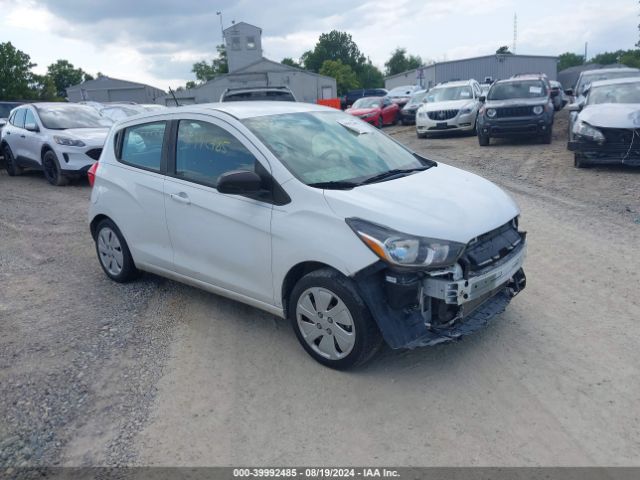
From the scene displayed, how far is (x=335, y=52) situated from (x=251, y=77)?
53.3 meters

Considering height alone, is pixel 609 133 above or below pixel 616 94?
below

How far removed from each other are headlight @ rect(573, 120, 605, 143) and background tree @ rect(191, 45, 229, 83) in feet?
248

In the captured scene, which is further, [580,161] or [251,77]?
[251,77]

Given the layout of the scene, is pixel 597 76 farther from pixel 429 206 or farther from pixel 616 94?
pixel 429 206

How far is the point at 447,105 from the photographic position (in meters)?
17.1

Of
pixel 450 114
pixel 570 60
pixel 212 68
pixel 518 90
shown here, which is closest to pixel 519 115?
pixel 518 90

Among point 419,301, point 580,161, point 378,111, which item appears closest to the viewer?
point 419,301

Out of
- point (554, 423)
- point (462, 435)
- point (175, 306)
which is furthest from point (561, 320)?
point (175, 306)

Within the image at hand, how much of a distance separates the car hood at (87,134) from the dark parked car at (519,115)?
940cm

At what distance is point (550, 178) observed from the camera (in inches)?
389

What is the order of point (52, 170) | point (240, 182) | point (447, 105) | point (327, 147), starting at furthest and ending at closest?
point (447, 105)
point (52, 170)
point (327, 147)
point (240, 182)

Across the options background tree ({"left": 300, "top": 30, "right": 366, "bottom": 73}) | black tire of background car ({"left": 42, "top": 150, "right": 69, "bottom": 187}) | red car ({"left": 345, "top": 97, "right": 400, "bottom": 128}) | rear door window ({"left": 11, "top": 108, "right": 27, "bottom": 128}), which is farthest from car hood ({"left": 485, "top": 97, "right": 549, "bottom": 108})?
background tree ({"left": 300, "top": 30, "right": 366, "bottom": 73})

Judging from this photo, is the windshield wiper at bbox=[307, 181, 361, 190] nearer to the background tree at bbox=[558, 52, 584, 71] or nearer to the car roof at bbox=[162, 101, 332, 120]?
the car roof at bbox=[162, 101, 332, 120]

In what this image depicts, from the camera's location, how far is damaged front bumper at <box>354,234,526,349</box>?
3.37 m
